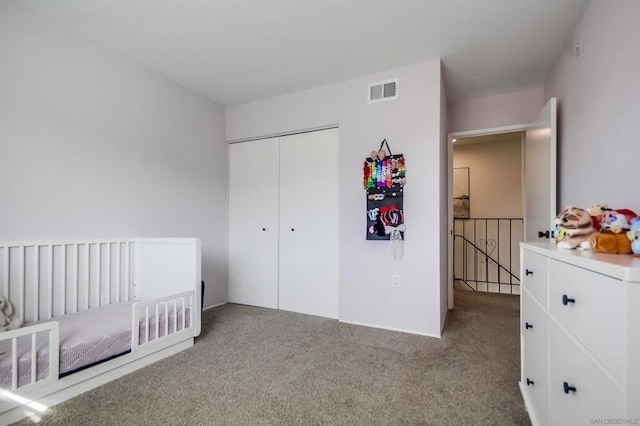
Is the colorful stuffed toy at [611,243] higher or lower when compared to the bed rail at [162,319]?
higher

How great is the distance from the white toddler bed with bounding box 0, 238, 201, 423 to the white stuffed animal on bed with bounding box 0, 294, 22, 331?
10 cm

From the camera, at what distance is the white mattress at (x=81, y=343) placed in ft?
4.53

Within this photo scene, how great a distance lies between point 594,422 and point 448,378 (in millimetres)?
1139

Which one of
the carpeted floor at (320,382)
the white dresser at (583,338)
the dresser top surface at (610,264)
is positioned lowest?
the carpeted floor at (320,382)

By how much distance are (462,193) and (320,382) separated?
3.90 meters

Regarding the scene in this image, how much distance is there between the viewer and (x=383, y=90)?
8.60ft

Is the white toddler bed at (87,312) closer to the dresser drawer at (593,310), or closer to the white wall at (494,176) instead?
the dresser drawer at (593,310)

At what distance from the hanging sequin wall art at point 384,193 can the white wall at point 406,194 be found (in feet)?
0.25

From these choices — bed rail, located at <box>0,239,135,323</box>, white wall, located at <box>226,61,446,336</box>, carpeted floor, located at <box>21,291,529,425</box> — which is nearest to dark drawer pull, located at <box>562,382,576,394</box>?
carpeted floor, located at <box>21,291,529,425</box>

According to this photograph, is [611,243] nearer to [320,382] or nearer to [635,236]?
[635,236]

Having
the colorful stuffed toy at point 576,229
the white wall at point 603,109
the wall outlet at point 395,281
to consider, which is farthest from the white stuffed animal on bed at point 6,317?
the white wall at point 603,109

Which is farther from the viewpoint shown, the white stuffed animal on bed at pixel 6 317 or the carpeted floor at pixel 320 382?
the white stuffed animal on bed at pixel 6 317

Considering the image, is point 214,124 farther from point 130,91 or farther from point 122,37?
point 122,37

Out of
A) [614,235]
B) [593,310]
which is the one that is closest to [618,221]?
[614,235]
